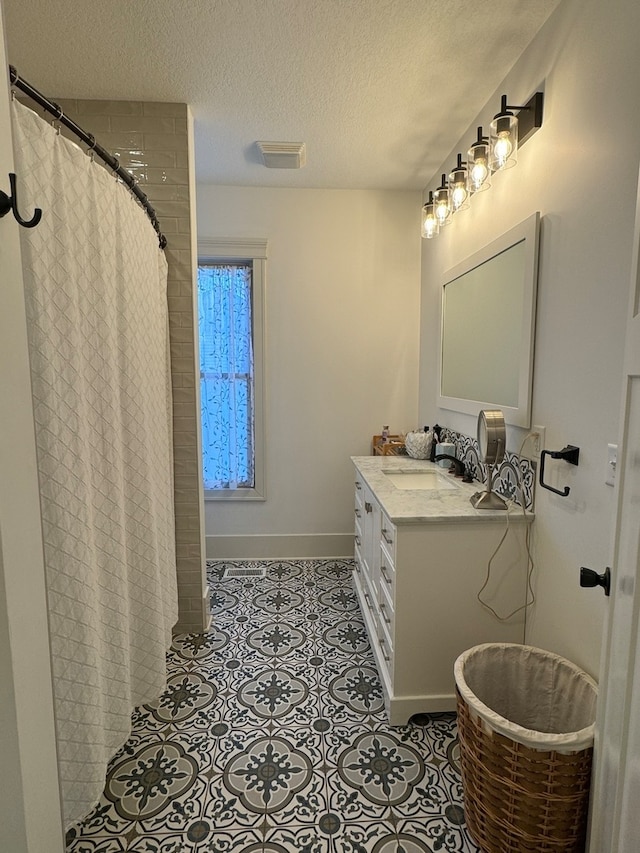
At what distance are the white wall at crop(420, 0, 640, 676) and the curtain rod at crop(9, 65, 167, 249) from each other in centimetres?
147

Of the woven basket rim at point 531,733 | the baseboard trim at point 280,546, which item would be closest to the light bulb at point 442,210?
the woven basket rim at point 531,733

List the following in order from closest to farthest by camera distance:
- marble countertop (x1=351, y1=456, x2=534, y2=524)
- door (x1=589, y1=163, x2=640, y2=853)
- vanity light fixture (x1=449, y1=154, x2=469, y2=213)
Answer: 1. door (x1=589, y1=163, x2=640, y2=853)
2. marble countertop (x1=351, y1=456, x2=534, y2=524)
3. vanity light fixture (x1=449, y1=154, x2=469, y2=213)

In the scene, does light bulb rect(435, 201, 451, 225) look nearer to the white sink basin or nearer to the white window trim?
the white window trim

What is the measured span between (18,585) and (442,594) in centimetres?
139

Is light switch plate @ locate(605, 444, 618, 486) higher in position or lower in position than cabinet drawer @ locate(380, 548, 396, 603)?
higher

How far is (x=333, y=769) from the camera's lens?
1507 mm

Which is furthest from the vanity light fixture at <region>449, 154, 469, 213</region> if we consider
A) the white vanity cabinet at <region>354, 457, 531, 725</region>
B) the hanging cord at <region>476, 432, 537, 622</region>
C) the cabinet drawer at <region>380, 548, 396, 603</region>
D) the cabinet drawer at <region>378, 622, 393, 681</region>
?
the cabinet drawer at <region>378, 622, 393, 681</region>

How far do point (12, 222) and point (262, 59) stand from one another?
152 centimetres

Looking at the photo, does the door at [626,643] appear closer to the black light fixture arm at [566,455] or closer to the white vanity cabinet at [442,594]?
the black light fixture arm at [566,455]

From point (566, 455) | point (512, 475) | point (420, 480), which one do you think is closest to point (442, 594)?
point (512, 475)

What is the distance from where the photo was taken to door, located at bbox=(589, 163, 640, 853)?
0.84 meters

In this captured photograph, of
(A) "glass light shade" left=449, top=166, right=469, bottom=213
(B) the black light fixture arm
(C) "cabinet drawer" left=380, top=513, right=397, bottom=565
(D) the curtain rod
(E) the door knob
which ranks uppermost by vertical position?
(A) "glass light shade" left=449, top=166, right=469, bottom=213

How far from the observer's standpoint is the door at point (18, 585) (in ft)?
2.42

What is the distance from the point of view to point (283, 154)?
7.91ft
